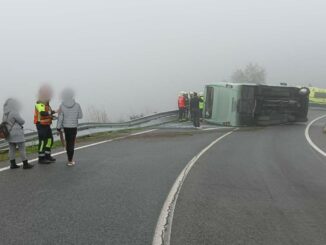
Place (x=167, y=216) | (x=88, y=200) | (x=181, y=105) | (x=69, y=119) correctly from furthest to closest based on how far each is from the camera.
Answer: (x=181, y=105), (x=69, y=119), (x=88, y=200), (x=167, y=216)

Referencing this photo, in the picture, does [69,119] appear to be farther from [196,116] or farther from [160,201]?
[196,116]

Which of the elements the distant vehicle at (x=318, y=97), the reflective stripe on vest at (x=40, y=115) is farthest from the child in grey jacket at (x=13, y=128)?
the distant vehicle at (x=318, y=97)

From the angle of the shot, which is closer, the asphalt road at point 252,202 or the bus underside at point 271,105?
the asphalt road at point 252,202

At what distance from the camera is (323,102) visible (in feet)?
164

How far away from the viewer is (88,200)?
24.4 ft

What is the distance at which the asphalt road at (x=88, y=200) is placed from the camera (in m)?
5.70

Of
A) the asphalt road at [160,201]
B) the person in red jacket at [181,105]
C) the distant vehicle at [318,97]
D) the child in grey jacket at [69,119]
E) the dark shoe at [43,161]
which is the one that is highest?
the child in grey jacket at [69,119]

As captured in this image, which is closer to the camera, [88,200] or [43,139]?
[88,200]

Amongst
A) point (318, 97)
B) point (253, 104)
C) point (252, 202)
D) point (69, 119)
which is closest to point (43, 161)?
point (69, 119)

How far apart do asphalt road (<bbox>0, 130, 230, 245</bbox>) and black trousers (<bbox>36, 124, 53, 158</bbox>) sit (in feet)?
1.31

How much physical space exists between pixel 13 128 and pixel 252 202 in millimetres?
5346

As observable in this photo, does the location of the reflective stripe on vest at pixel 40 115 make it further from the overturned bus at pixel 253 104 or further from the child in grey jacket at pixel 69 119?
the overturned bus at pixel 253 104

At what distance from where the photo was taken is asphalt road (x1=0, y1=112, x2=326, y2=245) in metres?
5.76

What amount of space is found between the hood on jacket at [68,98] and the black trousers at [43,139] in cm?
76
